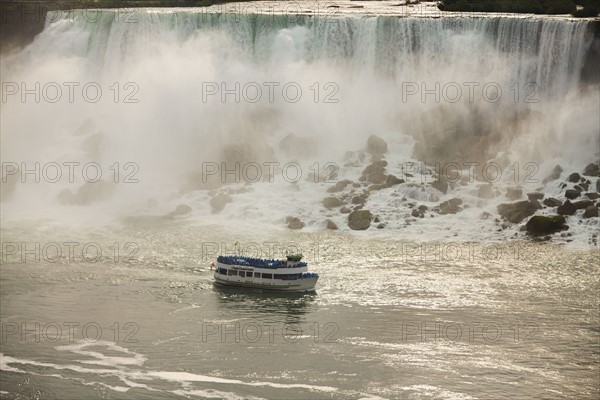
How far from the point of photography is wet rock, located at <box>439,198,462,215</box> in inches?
2180

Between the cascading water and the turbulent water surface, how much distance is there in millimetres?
129

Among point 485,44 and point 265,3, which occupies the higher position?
point 265,3

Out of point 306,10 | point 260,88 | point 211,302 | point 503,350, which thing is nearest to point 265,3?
Answer: point 306,10

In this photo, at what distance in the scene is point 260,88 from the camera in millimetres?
65875

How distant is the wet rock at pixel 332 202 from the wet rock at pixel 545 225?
9247 mm

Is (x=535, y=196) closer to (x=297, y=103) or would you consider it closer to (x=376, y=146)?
(x=376, y=146)

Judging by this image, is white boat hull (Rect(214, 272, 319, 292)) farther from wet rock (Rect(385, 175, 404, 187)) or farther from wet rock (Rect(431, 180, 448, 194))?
wet rock (Rect(431, 180, 448, 194))

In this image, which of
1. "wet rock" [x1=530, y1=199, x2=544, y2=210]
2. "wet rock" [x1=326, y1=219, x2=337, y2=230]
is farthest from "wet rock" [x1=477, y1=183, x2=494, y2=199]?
"wet rock" [x1=326, y1=219, x2=337, y2=230]

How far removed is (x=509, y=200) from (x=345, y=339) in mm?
18640

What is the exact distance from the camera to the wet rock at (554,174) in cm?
5716

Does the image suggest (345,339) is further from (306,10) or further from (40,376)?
(306,10)
